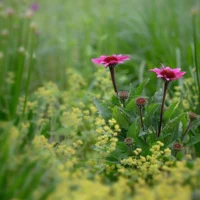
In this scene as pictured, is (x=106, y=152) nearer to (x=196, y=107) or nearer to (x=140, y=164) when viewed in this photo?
(x=140, y=164)

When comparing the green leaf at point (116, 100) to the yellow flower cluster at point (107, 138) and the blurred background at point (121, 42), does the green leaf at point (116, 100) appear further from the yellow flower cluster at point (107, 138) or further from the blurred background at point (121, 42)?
the blurred background at point (121, 42)

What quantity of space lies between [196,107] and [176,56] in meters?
0.98

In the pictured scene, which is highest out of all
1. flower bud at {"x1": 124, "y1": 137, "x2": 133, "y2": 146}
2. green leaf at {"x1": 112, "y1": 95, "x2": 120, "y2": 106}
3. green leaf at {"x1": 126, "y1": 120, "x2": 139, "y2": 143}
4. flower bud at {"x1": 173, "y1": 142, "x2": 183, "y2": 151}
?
green leaf at {"x1": 112, "y1": 95, "x2": 120, "y2": 106}

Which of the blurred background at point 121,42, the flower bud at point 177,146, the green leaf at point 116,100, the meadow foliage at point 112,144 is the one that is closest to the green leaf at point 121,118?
the meadow foliage at point 112,144

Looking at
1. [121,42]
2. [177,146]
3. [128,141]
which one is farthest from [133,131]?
[121,42]

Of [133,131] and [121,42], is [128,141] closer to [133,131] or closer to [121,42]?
[133,131]

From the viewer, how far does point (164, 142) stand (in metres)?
2.10

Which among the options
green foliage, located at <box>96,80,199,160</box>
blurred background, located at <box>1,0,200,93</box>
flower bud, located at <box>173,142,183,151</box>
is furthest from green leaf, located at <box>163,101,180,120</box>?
blurred background, located at <box>1,0,200,93</box>

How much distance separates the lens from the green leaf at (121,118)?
79.7 inches

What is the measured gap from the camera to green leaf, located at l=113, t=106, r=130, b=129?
79.7 inches

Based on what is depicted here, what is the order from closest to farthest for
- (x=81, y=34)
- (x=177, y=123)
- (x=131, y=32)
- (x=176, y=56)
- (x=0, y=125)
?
(x=0, y=125), (x=177, y=123), (x=176, y=56), (x=131, y=32), (x=81, y=34)

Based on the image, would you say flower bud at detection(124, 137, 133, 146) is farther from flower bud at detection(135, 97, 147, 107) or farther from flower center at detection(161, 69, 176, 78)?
flower center at detection(161, 69, 176, 78)

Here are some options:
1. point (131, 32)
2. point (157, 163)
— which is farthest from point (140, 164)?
point (131, 32)

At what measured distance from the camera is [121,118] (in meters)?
2.06
